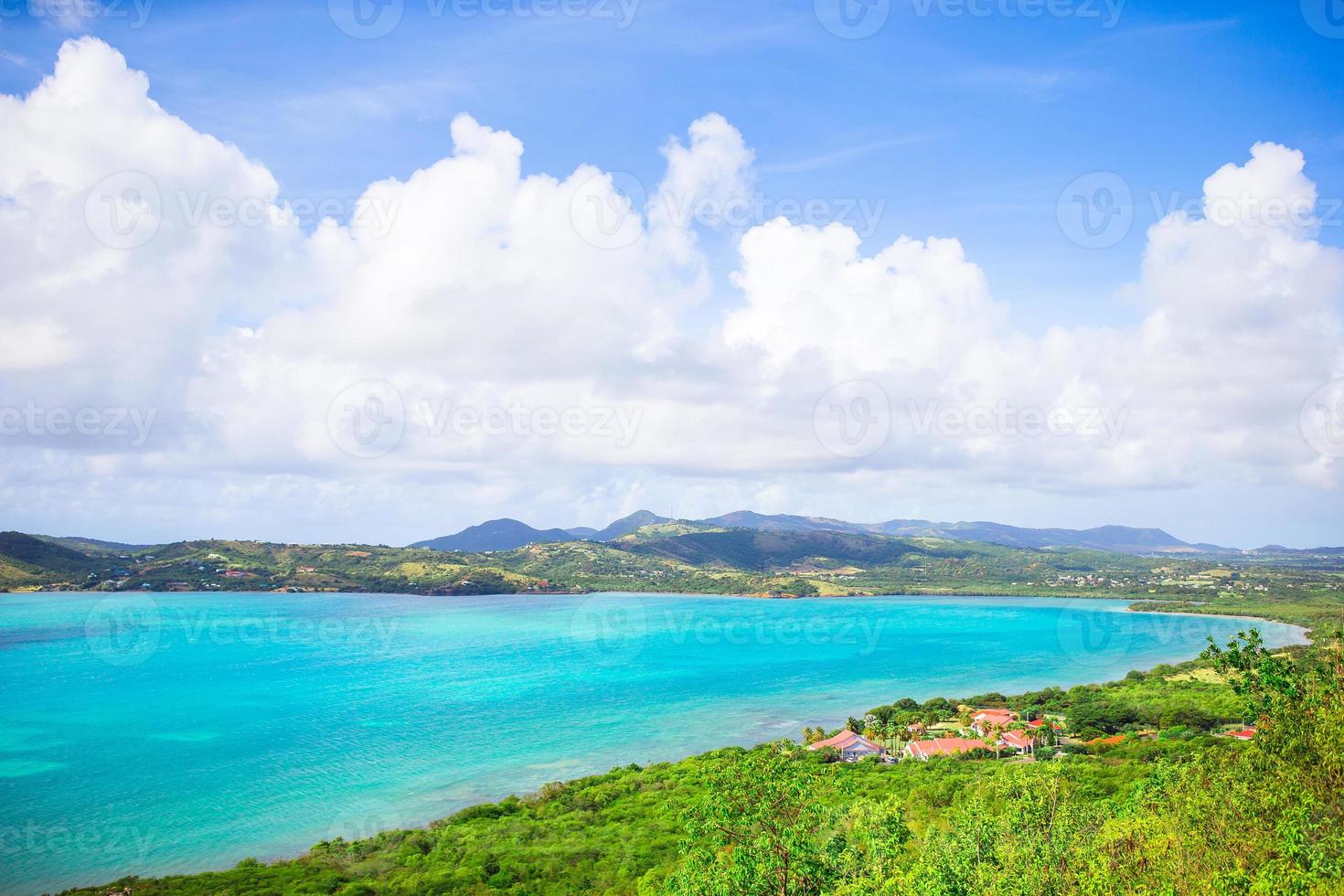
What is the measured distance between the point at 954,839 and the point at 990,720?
50138 mm

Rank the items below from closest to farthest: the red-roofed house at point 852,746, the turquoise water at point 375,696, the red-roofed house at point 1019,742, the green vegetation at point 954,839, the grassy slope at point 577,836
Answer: the green vegetation at point 954,839 → the grassy slope at point 577,836 → the turquoise water at point 375,696 → the red-roofed house at point 1019,742 → the red-roofed house at point 852,746

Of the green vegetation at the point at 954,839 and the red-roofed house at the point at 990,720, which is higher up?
the green vegetation at the point at 954,839

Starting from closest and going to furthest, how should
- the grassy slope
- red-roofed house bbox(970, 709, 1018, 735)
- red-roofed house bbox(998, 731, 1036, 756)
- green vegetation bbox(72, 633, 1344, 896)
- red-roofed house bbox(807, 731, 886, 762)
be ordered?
green vegetation bbox(72, 633, 1344, 896) < the grassy slope < red-roofed house bbox(998, 731, 1036, 756) < red-roofed house bbox(807, 731, 886, 762) < red-roofed house bbox(970, 709, 1018, 735)

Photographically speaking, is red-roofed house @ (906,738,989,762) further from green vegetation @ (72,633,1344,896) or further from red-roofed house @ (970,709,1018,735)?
green vegetation @ (72,633,1344,896)

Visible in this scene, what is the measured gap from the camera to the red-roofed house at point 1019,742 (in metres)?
51.7

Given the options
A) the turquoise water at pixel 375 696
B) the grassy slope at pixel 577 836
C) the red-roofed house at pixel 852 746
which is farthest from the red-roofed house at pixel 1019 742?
the turquoise water at pixel 375 696

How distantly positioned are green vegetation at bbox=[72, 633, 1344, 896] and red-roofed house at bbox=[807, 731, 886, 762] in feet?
48.0

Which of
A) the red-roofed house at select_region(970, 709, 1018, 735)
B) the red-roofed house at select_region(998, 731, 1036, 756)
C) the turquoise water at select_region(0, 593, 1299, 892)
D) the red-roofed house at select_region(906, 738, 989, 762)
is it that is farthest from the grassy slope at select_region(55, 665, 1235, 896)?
the red-roofed house at select_region(970, 709, 1018, 735)

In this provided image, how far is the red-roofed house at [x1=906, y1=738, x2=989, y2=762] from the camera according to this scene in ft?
170

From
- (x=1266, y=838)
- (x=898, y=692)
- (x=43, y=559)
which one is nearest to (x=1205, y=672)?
(x=898, y=692)

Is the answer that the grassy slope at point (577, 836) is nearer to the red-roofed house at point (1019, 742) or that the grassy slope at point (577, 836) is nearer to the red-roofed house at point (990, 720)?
the red-roofed house at point (1019, 742)

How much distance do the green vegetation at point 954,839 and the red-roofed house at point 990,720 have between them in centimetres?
2189

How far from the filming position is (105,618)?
5438 inches

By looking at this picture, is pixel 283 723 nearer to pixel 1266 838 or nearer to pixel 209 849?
pixel 209 849
